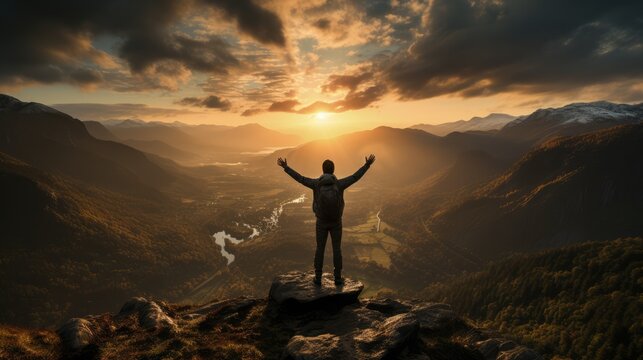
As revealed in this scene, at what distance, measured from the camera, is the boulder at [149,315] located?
787 inches

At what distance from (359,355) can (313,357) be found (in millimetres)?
1925

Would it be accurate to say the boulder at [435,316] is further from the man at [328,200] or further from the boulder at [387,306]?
the man at [328,200]

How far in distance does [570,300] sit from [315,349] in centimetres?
18405

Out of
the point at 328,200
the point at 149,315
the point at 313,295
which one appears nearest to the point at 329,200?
the point at 328,200

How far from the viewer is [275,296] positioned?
22.4m

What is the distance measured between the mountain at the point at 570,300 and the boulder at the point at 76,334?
408 ft

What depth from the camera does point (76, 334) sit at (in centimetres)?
1708

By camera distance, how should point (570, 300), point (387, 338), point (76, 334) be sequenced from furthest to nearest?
point (570, 300) < point (76, 334) < point (387, 338)

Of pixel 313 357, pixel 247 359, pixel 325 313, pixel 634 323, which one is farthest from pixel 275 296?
pixel 634 323

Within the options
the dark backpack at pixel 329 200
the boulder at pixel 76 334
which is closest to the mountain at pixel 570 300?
the dark backpack at pixel 329 200

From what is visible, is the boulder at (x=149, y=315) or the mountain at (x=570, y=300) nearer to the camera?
the boulder at (x=149, y=315)

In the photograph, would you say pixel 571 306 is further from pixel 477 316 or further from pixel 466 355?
pixel 466 355

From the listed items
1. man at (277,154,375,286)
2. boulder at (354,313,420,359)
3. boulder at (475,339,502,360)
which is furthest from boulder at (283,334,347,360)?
boulder at (475,339,502,360)

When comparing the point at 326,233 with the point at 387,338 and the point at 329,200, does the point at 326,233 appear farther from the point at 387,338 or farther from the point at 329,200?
the point at 387,338
